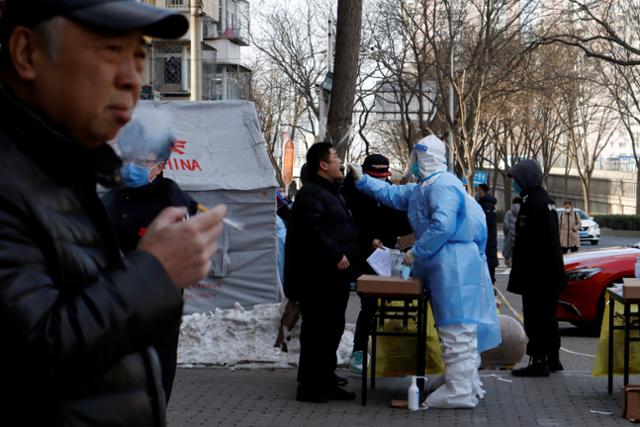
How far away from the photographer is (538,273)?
427 inches

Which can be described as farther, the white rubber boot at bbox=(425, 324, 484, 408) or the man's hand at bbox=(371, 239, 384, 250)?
the man's hand at bbox=(371, 239, 384, 250)

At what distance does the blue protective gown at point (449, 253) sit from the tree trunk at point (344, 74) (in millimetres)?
3449

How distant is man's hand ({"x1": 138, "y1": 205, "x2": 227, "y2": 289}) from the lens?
6.89 ft

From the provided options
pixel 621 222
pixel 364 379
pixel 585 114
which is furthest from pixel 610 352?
pixel 621 222

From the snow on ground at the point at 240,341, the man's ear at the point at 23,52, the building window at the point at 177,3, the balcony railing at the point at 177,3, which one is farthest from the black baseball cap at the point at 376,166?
the building window at the point at 177,3

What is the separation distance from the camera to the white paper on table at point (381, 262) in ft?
31.6

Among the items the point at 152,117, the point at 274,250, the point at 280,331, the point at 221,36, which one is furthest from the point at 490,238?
the point at 221,36

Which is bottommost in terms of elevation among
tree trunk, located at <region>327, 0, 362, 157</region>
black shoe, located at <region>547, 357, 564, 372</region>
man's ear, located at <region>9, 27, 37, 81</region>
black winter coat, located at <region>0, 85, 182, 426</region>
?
black shoe, located at <region>547, 357, 564, 372</region>

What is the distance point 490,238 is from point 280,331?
8975 mm

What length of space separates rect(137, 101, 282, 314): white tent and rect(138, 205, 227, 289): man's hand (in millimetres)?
11548

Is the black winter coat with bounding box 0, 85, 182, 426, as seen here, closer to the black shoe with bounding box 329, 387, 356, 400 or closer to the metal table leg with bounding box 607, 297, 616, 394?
the black shoe with bounding box 329, 387, 356, 400

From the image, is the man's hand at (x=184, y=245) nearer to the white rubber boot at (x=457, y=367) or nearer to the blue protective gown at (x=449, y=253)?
the blue protective gown at (x=449, y=253)

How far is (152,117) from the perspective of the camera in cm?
294

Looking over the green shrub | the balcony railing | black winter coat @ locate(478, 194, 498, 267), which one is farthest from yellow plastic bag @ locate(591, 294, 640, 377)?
the green shrub
